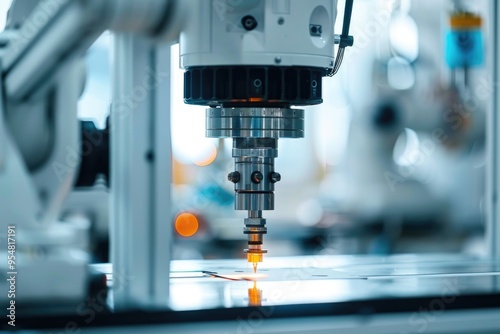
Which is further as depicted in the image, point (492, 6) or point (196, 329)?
point (492, 6)

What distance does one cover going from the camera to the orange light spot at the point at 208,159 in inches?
209

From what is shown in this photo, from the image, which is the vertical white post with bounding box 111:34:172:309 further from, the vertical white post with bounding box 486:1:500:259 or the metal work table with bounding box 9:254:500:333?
the vertical white post with bounding box 486:1:500:259

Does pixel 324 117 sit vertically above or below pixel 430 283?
above

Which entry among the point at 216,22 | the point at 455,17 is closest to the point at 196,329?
the point at 216,22

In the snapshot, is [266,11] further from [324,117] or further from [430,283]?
[324,117]

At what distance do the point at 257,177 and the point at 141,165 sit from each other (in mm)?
260

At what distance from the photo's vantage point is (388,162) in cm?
476

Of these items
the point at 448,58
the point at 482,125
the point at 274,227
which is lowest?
the point at 274,227

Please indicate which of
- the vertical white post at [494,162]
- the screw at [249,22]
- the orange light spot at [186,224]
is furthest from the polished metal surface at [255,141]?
the orange light spot at [186,224]

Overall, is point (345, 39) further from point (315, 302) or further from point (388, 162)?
point (388, 162)

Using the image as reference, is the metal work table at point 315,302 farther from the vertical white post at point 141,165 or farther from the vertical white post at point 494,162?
the vertical white post at point 494,162

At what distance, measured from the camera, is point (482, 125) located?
4574 millimetres

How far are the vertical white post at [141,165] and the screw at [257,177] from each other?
0.23 m

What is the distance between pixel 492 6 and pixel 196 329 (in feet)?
4.17
